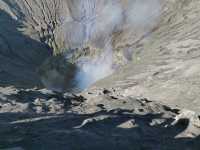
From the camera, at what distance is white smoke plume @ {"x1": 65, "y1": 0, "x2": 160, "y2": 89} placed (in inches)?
3312

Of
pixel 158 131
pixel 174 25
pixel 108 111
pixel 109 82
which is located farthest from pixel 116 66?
pixel 158 131

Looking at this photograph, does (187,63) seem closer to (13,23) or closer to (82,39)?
(82,39)

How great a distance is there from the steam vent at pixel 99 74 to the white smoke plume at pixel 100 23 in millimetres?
244

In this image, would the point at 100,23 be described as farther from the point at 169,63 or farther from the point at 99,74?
the point at 169,63

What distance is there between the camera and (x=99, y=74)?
83125 millimetres

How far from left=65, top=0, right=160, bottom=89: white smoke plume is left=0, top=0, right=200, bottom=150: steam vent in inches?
9.6

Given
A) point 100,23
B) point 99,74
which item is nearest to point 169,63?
point 99,74

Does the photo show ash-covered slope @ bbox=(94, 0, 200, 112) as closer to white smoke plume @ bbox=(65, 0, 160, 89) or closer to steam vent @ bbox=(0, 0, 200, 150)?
steam vent @ bbox=(0, 0, 200, 150)

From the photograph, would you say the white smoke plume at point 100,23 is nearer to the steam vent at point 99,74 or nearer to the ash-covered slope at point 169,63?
the steam vent at point 99,74

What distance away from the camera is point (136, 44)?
76812 mm

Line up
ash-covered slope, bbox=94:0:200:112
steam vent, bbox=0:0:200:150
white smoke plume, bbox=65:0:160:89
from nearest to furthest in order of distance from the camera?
steam vent, bbox=0:0:200:150 → ash-covered slope, bbox=94:0:200:112 → white smoke plume, bbox=65:0:160:89

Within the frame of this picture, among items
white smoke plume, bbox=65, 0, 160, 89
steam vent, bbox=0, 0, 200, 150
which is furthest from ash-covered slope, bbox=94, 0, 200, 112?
white smoke plume, bbox=65, 0, 160, 89

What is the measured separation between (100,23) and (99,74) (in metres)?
18.7

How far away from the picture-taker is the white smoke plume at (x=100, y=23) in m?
84.1
